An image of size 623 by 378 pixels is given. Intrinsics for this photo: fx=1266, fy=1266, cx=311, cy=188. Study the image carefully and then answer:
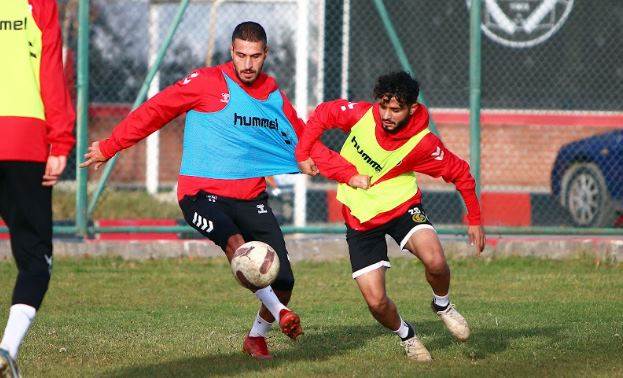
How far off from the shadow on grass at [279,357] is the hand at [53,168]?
58.8 inches

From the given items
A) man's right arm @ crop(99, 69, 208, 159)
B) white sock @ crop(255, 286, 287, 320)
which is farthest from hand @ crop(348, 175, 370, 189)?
man's right arm @ crop(99, 69, 208, 159)

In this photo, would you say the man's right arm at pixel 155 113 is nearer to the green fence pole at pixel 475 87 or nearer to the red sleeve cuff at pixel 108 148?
the red sleeve cuff at pixel 108 148

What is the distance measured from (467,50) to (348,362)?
847 cm

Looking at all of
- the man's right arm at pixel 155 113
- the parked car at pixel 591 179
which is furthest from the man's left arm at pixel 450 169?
the parked car at pixel 591 179

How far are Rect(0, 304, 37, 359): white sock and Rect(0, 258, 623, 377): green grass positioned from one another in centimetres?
110

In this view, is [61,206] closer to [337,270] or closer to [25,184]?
[337,270]

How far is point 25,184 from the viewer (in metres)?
5.93

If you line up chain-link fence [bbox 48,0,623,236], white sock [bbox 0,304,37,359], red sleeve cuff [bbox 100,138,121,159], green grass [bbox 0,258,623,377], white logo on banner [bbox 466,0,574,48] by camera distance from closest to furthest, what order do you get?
white sock [bbox 0,304,37,359], green grass [bbox 0,258,623,377], red sleeve cuff [bbox 100,138,121,159], chain-link fence [bbox 48,0,623,236], white logo on banner [bbox 466,0,574,48]

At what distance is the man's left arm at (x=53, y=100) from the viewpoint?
590 cm

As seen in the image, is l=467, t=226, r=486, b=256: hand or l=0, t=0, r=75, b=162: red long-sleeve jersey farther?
l=467, t=226, r=486, b=256: hand

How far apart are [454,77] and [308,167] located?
7.74 meters

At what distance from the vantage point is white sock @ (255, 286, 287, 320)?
7.41 meters

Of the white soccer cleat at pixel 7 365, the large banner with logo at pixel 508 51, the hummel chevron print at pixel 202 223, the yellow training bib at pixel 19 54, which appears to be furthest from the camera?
the large banner with logo at pixel 508 51

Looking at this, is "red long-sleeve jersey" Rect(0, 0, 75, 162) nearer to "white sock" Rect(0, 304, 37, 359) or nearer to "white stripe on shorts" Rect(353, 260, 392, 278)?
"white sock" Rect(0, 304, 37, 359)
